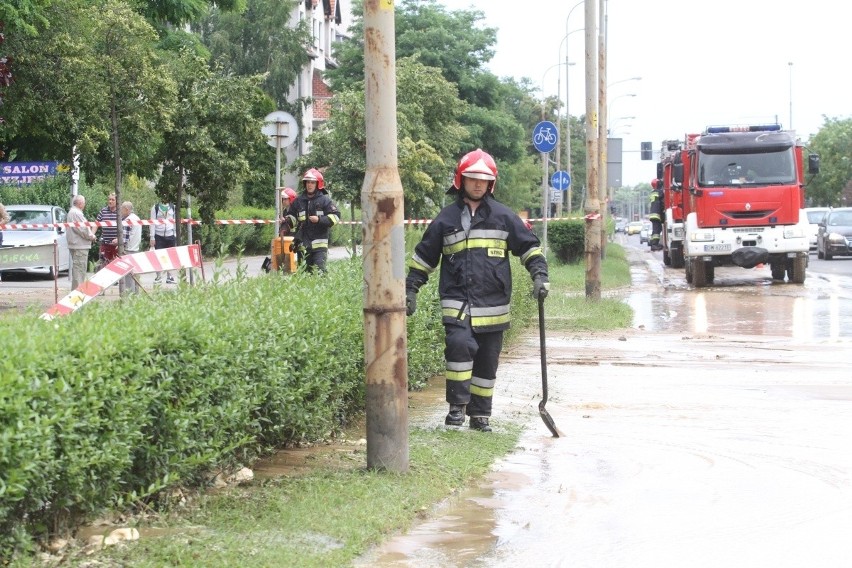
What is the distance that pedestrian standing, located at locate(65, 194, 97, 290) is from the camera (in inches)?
872

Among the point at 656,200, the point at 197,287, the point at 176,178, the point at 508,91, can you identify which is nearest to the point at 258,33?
the point at 508,91

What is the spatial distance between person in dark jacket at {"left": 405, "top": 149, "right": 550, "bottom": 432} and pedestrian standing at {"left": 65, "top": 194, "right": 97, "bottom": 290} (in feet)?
48.1

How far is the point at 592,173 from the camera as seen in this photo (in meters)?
23.4

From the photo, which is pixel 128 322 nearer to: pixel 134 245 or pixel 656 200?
pixel 134 245

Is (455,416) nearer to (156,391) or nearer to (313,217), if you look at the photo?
(156,391)

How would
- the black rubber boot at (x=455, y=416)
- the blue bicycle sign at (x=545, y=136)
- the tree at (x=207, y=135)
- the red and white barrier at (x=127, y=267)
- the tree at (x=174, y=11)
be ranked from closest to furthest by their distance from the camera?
1. the black rubber boot at (x=455, y=416)
2. the red and white barrier at (x=127, y=267)
3. the blue bicycle sign at (x=545, y=136)
4. the tree at (x=207, y=135)
5. the tree at (x=174, y=11)

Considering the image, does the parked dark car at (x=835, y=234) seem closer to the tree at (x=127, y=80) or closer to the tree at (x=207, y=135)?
the tree at (x=207, y=135)

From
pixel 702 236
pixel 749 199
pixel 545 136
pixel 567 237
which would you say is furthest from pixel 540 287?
pixel 567 237

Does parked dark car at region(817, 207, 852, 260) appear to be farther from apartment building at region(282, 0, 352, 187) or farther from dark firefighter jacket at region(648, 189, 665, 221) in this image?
apartment building at region(282, 0, 352, 187)

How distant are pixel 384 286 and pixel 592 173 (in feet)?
54.9

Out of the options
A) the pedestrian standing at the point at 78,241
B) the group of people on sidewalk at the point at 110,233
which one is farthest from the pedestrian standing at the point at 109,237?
the pedestrian standing at the point at 78,241

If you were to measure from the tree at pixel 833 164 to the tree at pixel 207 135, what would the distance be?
251 ft

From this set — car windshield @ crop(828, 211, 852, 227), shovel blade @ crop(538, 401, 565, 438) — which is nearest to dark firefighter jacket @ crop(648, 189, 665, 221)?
car windshield @ crop(828, 211, 852, 227)

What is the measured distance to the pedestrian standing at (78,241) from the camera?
22.1 m
